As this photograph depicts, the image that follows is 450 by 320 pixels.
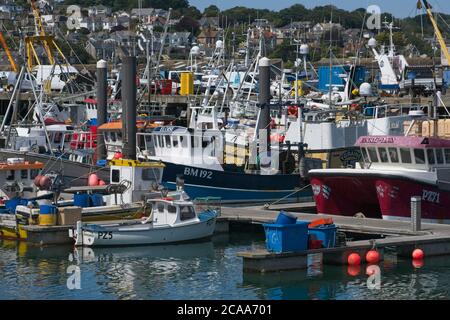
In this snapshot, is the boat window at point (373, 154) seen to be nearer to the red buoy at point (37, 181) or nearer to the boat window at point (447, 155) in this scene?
the boat window at point (447, 155)

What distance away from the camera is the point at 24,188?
33094mm

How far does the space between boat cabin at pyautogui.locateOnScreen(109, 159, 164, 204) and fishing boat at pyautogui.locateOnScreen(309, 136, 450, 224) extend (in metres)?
4.52

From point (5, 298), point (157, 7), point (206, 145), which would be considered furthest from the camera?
point (157, 7)

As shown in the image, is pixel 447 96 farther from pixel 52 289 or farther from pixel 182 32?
pixel 182 32

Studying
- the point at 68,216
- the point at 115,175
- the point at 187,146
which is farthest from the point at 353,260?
the point at 187,146

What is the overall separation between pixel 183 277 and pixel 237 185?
35.0 ft

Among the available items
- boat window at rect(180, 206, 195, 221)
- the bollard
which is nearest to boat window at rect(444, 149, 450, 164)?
the bollard

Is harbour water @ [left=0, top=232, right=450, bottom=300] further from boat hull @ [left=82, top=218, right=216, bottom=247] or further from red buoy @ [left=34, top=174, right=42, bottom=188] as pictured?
red buoy @ [left=34, top=174, right=42, bottom=188]

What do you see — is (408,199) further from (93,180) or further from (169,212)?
(93,180)

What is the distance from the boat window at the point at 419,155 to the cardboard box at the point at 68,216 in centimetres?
929

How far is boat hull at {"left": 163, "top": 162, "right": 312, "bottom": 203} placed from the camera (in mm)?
34906

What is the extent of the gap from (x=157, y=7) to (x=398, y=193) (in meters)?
156

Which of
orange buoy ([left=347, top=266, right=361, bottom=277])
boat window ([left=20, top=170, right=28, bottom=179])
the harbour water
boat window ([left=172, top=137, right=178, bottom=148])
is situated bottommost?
the harbour water

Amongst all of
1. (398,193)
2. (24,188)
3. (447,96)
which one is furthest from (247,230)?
(447,96)
